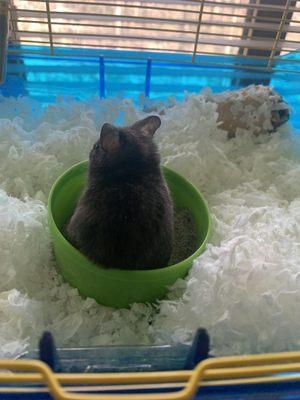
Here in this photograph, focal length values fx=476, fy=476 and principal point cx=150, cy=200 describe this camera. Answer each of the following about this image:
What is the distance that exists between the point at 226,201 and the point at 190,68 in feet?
1.64

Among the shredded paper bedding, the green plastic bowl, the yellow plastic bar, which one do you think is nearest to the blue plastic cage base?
the shredded paper bedding

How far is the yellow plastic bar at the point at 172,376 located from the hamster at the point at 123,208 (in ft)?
0.84

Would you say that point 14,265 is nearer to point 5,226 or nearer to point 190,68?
point 5,226

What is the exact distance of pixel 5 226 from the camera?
88 centimetres

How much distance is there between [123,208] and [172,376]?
31 cm

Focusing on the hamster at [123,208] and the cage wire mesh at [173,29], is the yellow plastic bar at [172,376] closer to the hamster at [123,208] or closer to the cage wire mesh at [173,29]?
the hamster at [123,208]

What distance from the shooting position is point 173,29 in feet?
4.45

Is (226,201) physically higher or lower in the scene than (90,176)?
lower

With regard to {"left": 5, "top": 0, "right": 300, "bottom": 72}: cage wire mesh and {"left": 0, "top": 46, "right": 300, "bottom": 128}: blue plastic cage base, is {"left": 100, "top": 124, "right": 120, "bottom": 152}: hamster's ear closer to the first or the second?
{"left": 5, "top": 0, "right": 300, "bottom": 72}: cage wire mesh

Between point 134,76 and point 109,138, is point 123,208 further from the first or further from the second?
point 134,76

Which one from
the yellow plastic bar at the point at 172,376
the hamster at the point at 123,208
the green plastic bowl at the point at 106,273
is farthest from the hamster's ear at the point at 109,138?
the yellow plastic bar at the point at 172,376

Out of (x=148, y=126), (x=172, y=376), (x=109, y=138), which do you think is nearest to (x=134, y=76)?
(x=148, y=126)

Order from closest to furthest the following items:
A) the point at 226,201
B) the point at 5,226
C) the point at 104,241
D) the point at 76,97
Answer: the point at 104,241 → the point at 5,226 → the point at 226,201 → the point at 76,97

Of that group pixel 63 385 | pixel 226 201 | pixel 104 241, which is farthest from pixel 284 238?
pixel 63 385
